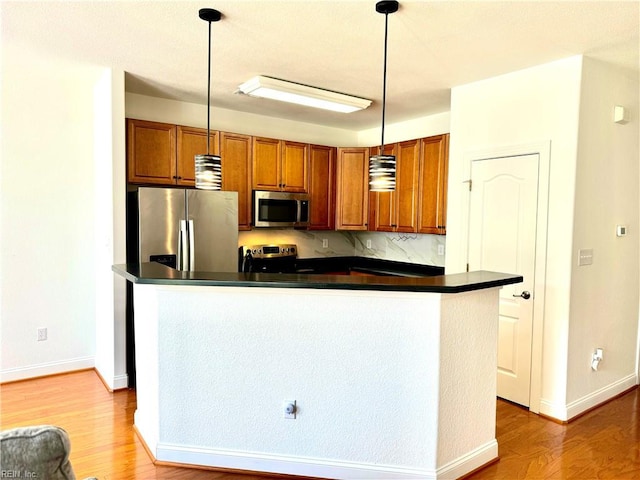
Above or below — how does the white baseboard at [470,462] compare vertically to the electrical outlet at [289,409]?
below

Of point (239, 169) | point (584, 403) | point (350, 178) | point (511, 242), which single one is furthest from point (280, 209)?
point (584, 403)

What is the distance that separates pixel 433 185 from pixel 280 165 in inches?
65.3

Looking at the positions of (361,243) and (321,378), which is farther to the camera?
(361,243)

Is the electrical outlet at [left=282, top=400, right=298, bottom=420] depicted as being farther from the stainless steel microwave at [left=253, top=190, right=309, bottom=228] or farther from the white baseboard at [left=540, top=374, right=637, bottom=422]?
the stainless steel microwave at [left=253, top=190, right=309, bottom=228]

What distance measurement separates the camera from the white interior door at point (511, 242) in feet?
10.9

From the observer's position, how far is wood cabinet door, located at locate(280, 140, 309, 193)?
4.87 m

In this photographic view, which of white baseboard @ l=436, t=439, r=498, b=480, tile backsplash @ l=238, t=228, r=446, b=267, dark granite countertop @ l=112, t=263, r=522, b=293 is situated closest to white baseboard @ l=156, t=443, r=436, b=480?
white baseboard @ l=436, t=439, r=498, b=480

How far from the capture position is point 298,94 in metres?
3.67

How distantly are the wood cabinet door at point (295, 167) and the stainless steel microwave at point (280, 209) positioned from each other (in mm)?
120

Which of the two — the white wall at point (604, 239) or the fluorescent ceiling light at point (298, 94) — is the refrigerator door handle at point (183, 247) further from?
the white wall at point (604, 239)

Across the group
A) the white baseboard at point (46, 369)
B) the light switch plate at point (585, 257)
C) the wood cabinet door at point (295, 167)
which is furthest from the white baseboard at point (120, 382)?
the light switch plate at point (585, 257)

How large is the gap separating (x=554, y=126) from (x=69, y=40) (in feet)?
11.0

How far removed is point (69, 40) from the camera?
285 cm

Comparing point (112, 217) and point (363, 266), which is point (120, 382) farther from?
point (363, 266)
